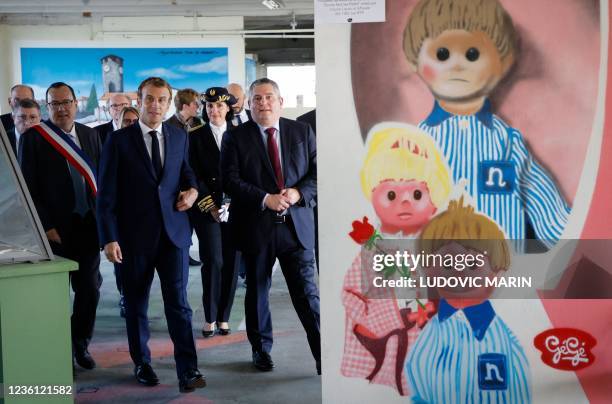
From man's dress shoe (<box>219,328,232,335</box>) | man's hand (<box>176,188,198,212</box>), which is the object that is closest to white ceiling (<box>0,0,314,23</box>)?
man's dress shoe (<box>219,328,232,335</box>)

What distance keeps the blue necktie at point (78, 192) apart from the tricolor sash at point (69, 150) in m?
0.02

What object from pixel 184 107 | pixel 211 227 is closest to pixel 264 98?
pixel 211 227

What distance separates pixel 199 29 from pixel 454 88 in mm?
12471

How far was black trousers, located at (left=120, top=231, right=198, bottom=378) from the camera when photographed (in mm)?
3811

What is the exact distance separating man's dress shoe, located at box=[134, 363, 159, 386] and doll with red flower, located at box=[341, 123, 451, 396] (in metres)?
1.59

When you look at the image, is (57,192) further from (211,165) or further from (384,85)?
(384,85)

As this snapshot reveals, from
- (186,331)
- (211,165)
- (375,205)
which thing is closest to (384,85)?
(375,205)

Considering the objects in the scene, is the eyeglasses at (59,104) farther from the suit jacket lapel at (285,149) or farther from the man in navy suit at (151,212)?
the suit jacket lapel at (285,149)

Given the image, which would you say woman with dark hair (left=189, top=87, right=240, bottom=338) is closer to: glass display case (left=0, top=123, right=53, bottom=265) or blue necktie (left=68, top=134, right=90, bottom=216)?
blue necktie (left=68, top=134, right=90, bottom=216)

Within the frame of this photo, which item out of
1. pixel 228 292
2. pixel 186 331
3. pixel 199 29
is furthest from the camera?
pixel 199 29

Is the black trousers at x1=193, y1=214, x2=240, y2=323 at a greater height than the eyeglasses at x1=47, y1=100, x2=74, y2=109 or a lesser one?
lesser

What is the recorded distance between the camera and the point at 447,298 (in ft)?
8.64

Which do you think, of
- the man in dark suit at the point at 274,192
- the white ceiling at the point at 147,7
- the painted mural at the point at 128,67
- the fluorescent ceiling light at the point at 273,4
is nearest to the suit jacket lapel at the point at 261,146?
the man in dark suit at the point at 274,192

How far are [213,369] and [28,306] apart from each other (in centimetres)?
209
